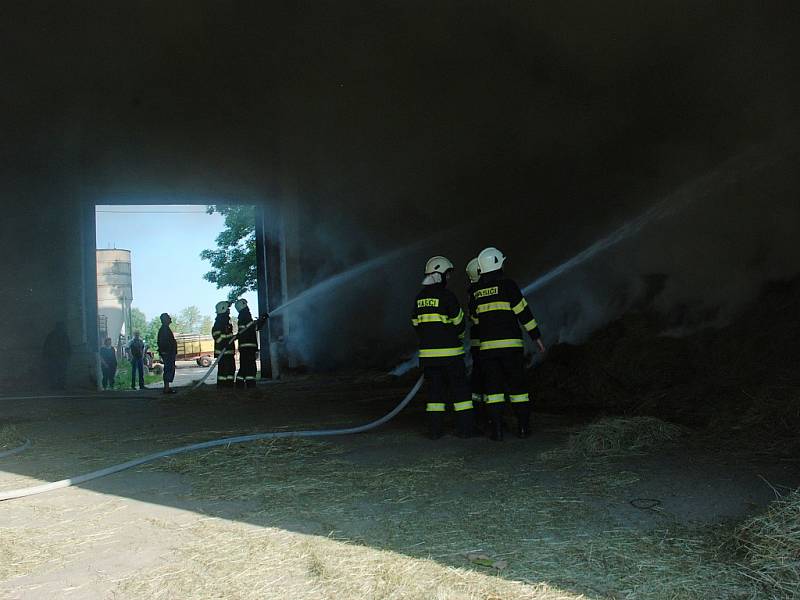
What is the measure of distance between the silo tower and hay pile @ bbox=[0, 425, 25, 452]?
132 feet

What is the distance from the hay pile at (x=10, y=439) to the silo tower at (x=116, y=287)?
40.2 m

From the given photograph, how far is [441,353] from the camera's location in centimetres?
665

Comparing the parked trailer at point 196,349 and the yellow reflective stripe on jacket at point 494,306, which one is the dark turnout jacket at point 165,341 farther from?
the parked trailer at point 196,349

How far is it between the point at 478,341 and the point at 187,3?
829 cm

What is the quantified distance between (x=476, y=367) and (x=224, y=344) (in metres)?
6.74

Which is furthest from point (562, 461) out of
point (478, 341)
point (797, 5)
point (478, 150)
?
point (478, 150)

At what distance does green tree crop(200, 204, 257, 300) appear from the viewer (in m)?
31.6

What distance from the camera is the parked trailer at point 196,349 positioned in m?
44.8

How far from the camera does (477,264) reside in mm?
7098

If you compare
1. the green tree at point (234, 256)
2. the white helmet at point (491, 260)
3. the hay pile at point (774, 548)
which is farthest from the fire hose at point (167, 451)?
the green tree at point (234, 256)

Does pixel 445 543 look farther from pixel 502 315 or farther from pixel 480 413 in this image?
pixel 480 413

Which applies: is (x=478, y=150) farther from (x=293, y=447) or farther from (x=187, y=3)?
(x=293, y=447)

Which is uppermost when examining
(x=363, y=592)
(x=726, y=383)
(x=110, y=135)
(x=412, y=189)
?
(x=110, y=135)

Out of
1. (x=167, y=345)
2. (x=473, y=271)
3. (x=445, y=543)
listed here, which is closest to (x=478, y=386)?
(x=473, y=271)
